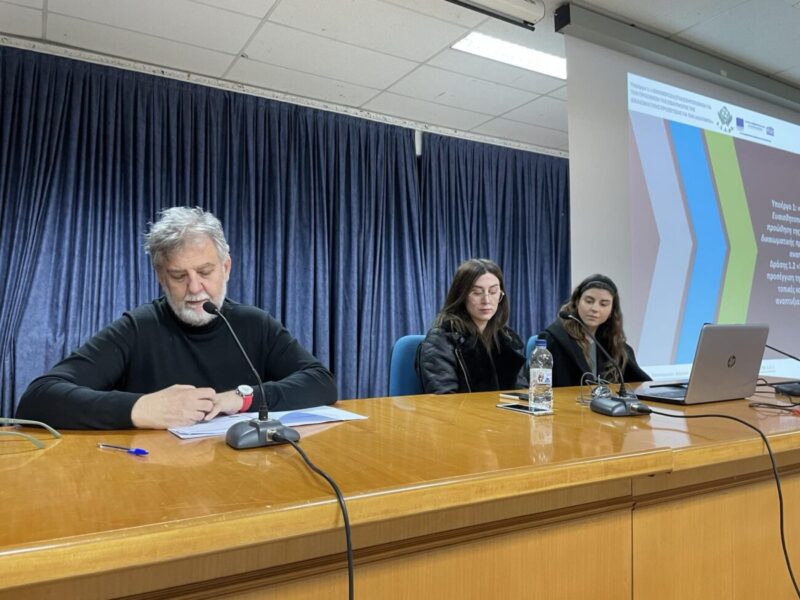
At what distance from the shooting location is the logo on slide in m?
3.26

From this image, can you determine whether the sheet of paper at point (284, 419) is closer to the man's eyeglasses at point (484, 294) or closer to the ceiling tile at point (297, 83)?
the man's eyeglasses at point (484, 294)

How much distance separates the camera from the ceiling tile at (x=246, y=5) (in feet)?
8.06

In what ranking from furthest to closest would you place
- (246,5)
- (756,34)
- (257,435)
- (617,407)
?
(756,34)
(246,5)
(617,407)
(257,435)

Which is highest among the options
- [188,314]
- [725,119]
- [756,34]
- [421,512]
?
[756,34]

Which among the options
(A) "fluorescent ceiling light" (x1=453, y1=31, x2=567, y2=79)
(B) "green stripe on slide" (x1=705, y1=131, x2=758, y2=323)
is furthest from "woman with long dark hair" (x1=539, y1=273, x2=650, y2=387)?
(A) "fluorescent ceiling light" (x1=453, y1=31, x2=567, y2=79)

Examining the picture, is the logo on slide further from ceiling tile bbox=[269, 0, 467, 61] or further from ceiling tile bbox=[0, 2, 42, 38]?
ceiling tile bbox=[0, 2, 42, 38]

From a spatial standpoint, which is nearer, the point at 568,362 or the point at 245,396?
the point at 245,396

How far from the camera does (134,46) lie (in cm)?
284

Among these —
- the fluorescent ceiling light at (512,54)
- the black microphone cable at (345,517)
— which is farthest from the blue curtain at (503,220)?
the black microphone cable at (345,517)

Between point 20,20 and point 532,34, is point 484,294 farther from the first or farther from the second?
point 20,20

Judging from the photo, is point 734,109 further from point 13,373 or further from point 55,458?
point 13,373

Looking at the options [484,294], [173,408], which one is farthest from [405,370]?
[173,408]

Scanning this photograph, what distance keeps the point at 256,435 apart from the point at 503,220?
383 centimetres

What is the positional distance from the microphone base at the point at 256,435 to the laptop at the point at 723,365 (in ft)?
3.37
